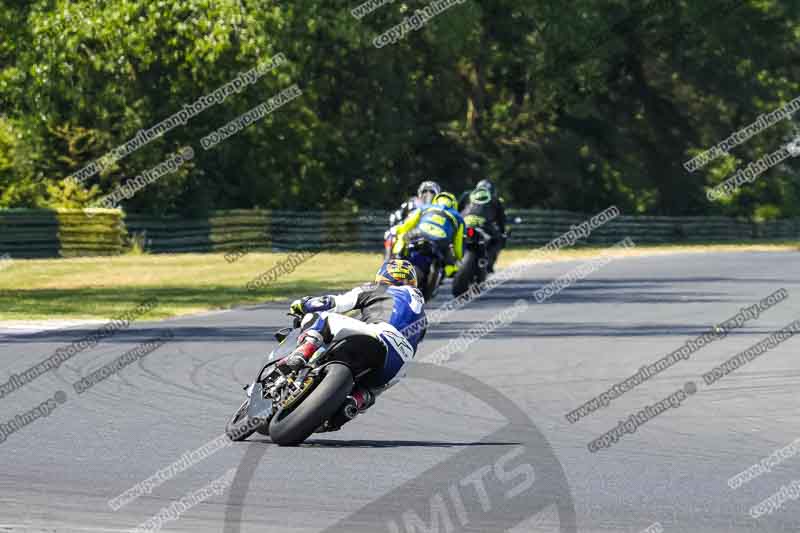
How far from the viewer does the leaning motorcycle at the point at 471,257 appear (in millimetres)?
25125

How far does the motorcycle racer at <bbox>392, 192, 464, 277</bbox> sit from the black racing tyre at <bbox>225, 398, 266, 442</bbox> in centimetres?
1052

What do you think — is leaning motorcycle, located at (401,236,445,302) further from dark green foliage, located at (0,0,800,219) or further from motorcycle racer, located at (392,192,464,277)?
dark green foliage, located at (0,0,800,219)

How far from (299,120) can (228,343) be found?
30541 millimetres

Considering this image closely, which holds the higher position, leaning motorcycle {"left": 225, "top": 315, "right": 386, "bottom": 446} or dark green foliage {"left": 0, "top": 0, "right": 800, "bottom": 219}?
dark green foliage {"left": 0, "top": 0, "right": 800, "bottom": 219}

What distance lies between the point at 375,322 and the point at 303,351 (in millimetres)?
644

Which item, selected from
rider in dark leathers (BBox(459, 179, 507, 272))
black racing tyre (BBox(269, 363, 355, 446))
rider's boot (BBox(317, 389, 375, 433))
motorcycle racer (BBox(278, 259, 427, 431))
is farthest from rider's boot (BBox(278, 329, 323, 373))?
rider in dark leathers (BBox(459, 179, 507, 272))

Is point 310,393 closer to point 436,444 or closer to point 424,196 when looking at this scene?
point 436,444

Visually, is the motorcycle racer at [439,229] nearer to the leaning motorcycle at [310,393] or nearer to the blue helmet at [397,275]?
the blue helmet at [397,275]

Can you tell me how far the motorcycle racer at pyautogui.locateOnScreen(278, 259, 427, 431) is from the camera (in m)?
10.8

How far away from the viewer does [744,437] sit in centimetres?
1197

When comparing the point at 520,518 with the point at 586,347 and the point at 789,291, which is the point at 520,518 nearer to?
the point at 586,347

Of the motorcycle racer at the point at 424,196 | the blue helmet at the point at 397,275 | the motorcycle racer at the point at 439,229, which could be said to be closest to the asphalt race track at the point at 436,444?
the blue helmet at the point at 397,275

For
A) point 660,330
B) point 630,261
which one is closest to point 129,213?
point 630,261

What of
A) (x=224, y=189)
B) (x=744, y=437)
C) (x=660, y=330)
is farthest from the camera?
(x=224, y=189)
